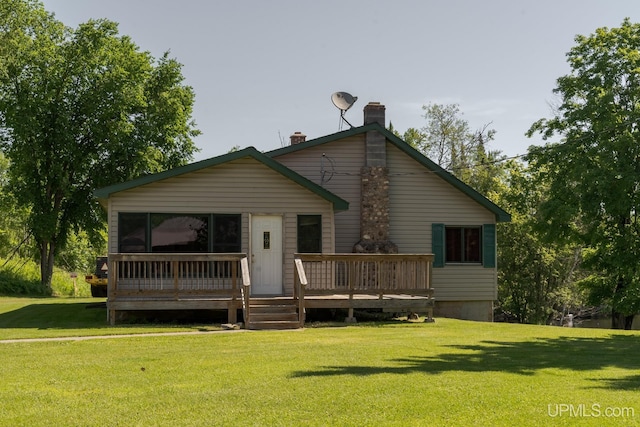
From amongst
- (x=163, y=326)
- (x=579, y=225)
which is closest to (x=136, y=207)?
(x=163, y=326)

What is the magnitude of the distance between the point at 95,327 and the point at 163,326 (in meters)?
1.40

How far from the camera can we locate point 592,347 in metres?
12.3

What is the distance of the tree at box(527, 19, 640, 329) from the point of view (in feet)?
75.7

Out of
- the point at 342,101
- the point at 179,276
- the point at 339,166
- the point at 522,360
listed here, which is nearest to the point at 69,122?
the point at 342,101

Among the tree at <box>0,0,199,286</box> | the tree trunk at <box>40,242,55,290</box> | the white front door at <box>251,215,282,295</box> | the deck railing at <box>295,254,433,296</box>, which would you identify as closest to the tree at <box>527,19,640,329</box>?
the deck railing at <box>295,254,433,296</box>

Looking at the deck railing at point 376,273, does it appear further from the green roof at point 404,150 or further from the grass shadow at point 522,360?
the green roof at point 404,150


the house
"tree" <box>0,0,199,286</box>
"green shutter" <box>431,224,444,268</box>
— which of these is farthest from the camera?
"tree" <box>0,0,199,286</box>

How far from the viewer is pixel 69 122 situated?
3169 cm

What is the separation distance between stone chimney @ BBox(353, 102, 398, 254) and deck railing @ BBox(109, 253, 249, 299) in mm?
4701

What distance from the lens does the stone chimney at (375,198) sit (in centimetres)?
2055

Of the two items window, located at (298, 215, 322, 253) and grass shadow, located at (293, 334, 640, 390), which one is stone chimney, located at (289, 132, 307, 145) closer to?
window, located at (298, 215, 322, 253)

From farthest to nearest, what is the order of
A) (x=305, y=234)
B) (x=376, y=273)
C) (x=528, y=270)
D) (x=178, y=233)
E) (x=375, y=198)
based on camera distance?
(x=528, y=270), (x=375, y=198), (x=305, y=234), (x=178, y=233), (x=376, y=273)

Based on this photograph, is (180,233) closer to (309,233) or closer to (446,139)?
(309,233)

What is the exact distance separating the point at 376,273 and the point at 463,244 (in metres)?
5.62
